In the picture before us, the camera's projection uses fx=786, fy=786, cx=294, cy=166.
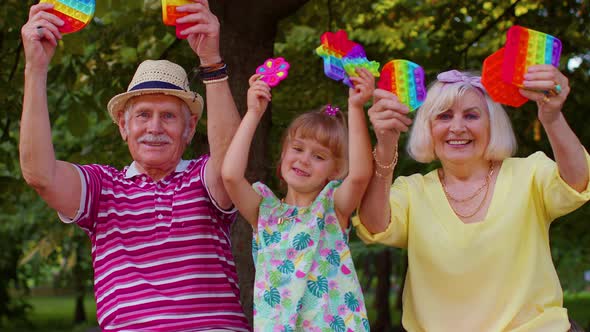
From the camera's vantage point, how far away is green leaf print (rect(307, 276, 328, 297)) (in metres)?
2.87

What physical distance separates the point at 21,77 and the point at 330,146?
3.18 m

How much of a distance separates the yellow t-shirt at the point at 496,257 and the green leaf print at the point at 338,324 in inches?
13.5

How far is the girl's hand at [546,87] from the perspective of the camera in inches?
102

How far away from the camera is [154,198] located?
120 inches

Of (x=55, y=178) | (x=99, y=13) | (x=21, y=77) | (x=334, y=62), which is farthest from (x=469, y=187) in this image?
(x=21, y=77)

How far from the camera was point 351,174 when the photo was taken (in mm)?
2852

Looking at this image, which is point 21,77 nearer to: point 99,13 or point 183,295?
point 99,13

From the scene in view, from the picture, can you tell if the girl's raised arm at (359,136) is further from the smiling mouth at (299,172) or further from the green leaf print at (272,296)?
the green leaf print at (272,296)

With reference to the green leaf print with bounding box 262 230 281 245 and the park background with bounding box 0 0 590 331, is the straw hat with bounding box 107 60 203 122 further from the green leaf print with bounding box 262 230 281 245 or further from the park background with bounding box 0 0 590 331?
the park background with bounding box 0 0 590 331

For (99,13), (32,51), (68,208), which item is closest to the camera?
(32,51)

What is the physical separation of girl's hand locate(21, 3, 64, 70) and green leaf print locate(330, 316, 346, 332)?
→ 1.40 m

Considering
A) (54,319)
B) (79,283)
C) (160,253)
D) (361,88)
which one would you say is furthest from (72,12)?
(54,319)

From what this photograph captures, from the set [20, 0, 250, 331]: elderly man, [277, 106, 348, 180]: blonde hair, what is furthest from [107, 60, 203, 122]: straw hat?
[277, 106, 348, 180]: blonde hair

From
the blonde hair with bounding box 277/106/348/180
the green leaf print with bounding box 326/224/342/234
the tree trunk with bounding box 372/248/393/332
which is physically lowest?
the tree trunk with bounding box 372/248/393/332
